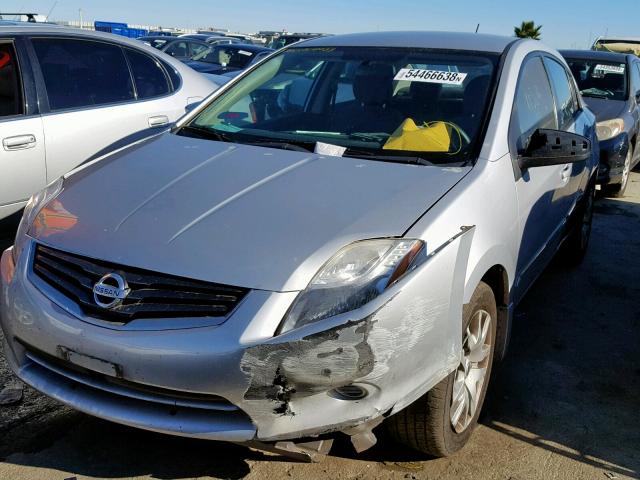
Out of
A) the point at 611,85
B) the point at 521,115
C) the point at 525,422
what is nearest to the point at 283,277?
the point at 525,422

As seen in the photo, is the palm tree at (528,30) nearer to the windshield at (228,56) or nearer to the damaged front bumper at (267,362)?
the windshield at (228,56)

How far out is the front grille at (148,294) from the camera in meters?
2.25

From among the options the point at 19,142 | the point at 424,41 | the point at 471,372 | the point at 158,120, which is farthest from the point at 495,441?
the point at 158,120

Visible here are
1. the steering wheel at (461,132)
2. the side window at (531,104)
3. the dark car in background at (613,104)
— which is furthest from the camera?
the dark car in background at (613,104)

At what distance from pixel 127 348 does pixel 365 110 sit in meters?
1.85

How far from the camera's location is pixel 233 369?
2.17 m

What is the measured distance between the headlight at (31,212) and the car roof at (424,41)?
5.92ft

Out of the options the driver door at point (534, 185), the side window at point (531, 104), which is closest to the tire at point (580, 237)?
the driver door at point (534, 185)

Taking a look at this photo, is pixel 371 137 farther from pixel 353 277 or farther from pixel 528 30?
pixel 528 30

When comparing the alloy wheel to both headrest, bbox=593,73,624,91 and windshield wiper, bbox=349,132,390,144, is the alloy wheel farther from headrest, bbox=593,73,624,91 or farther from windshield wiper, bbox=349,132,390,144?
headrest, bbox=593,73,624,91

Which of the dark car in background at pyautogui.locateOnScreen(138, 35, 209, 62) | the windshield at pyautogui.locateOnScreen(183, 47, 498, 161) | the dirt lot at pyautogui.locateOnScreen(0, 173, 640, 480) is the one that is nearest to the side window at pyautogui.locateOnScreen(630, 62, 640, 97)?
the dirt lot at pyautogui.locateOnScreen(0, 173, 640, 480)

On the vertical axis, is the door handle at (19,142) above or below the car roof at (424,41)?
below

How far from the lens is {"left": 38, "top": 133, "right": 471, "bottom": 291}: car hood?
233cm

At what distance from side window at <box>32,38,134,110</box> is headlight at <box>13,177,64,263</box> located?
Answer: 5.90 feet
